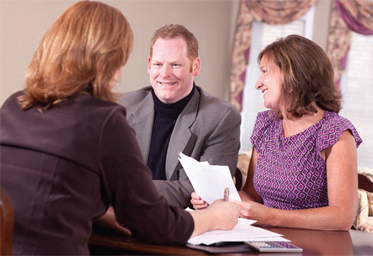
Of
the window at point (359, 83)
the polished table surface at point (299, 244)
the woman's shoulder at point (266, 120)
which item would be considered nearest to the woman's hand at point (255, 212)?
the polished table surface at point (299, 244)

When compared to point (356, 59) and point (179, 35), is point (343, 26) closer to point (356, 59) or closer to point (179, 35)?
point (356, 59)

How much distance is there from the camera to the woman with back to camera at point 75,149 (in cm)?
135

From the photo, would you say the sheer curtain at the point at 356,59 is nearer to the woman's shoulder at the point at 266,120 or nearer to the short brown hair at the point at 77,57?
the woman's shoulder at the point at 266,120

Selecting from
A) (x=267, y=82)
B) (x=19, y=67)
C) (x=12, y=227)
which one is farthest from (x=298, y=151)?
(x=19, y=67)

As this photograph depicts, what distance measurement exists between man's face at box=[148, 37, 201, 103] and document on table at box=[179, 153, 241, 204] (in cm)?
81

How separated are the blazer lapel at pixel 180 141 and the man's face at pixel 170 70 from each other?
0.42 feet

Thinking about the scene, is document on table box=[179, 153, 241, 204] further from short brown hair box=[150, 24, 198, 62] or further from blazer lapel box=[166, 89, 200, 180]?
short brown hair box=[150, 24, 198, 62]

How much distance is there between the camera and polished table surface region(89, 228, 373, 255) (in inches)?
59.1

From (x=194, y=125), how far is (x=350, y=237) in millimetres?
1000

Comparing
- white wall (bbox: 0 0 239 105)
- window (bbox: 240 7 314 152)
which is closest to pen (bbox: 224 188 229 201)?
white wall (bbox: 0 0 239 105)

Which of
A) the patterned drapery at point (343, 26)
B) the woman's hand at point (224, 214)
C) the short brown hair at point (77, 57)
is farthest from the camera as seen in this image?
the patterned drapery at point (343, 26)

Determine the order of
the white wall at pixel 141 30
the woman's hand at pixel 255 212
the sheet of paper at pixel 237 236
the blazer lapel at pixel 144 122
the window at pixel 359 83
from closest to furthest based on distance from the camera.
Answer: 1. the sheet of paper at pixel 237 236
2. the woman's hand at pixel 255 212
3. the blazer lapel at pixel 144 122
4. the white wall at pixel 141 30
5. the window at pixel 359 83

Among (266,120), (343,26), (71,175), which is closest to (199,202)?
(266,120)

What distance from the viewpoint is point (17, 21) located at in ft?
13.7
